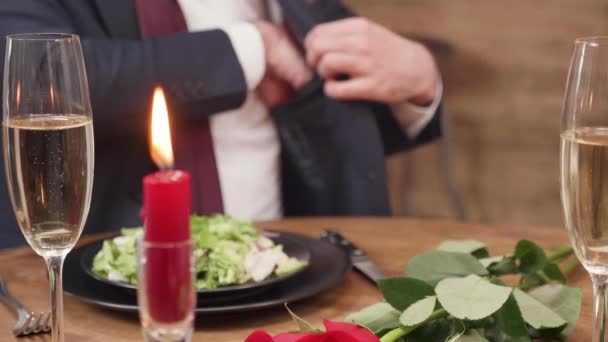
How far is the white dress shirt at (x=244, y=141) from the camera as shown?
1.99 meters

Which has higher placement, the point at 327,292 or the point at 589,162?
the point at 589,162

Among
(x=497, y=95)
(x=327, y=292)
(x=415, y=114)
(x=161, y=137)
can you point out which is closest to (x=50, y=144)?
(x=161, y=137)

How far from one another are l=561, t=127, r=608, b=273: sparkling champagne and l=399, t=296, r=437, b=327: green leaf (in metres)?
0.15

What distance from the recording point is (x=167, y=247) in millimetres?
493

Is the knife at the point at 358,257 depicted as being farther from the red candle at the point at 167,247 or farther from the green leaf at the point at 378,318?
the red candle at the point at 167,247

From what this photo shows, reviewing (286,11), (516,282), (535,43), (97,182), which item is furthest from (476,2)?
(516,282)

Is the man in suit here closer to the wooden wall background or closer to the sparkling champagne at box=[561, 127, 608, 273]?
the sparkling champagne at box=[561, 127, 608, 273]

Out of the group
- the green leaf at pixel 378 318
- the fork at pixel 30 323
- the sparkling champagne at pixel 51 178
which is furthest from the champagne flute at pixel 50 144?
the green leaf at pixel 378 318

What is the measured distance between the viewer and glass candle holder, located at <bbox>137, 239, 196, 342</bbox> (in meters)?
0.49

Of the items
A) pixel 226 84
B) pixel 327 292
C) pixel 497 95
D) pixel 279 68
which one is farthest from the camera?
pixel 497 95

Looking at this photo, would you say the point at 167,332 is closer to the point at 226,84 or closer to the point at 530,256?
the point at 530,256

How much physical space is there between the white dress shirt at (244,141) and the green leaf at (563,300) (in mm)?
1070

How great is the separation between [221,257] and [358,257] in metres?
0.23

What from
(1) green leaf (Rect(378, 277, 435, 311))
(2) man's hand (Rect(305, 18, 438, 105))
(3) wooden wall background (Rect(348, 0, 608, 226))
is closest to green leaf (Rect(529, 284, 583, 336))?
(1) green leaf (Rect(378, 277, 435, 311))
